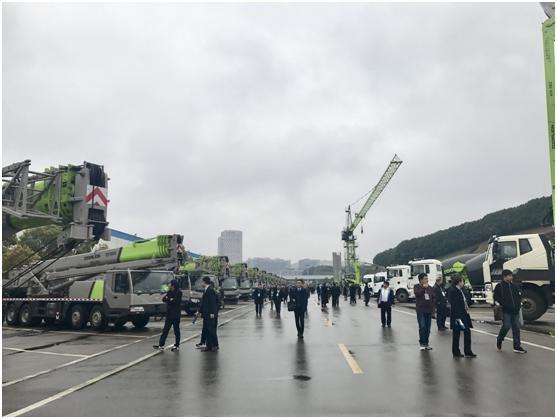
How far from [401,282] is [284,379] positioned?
2988 cm

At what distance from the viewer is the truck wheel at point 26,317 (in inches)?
737

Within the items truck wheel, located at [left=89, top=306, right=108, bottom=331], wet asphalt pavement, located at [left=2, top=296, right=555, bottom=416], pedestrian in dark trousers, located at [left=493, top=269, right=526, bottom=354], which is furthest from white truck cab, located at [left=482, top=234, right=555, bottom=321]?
truck wheel, located at [left=89, top=306, right=108, bottom=331]

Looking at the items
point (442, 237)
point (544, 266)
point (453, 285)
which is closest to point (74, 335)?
point (453, 285)

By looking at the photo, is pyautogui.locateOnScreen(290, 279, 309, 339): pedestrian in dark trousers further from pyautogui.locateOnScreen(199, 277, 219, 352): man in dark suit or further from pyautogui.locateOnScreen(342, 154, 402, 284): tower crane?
pyautogui.locateOnScreen(342, 154, 402, 284): tower crane

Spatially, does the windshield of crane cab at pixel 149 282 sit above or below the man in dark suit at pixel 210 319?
above

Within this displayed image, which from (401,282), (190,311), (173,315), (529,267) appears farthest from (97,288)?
(401,282)

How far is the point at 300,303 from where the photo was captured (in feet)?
45.4

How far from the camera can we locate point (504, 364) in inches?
348

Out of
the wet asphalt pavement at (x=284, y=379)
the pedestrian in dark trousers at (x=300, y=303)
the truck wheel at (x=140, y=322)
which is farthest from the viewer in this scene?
the truck wheel at (x=140, y=322)

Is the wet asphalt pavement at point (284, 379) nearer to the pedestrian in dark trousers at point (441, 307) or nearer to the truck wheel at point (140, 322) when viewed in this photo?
the pedestrian in dark trousers at point (441, 307)

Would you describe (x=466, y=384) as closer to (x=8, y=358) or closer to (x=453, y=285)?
(x=453, y=285)

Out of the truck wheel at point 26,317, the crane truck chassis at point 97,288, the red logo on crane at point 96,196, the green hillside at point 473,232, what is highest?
the green hillside at point 473,232

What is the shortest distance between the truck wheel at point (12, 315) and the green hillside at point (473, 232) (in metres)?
80.4

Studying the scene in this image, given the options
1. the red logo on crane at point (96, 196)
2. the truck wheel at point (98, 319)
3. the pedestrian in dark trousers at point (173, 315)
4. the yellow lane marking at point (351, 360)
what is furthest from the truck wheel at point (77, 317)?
the yellow lane marking at point (351, 360)
